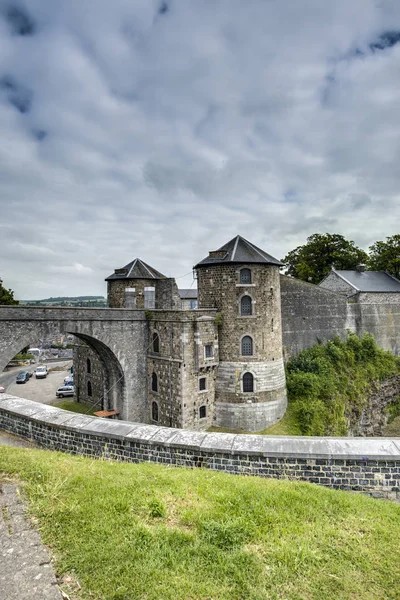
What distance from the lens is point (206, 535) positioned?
133 inches

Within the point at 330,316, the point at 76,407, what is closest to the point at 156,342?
the point at 76,407

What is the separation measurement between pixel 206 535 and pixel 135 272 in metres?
20.1

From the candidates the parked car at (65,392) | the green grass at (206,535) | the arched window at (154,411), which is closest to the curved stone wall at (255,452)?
the green grass at (206,535)

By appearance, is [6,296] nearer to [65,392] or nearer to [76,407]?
[65,392]

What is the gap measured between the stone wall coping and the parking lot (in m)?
20.6

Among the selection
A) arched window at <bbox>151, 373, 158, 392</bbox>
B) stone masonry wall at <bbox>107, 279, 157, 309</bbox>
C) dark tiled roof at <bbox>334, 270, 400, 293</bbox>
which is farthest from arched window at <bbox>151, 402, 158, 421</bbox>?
dark tiled roof at <bbox>334, 270, 400, 293</bbox>

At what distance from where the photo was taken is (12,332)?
48.1 ft

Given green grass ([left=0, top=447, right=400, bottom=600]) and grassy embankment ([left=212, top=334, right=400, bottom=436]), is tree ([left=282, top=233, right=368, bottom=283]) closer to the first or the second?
grassy embankment ([left=212, top=334, right=400, bottom=436])

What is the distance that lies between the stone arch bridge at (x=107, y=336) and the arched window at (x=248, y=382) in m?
5.71

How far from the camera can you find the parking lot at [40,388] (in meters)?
25.8

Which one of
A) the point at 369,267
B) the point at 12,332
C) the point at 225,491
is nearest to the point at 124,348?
the point at 12,332

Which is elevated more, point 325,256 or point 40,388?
point 325,256

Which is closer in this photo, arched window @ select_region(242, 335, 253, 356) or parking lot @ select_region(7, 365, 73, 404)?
arched window @ select_region(242, 335, 253, 356)

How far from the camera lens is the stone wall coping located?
5.12 m
